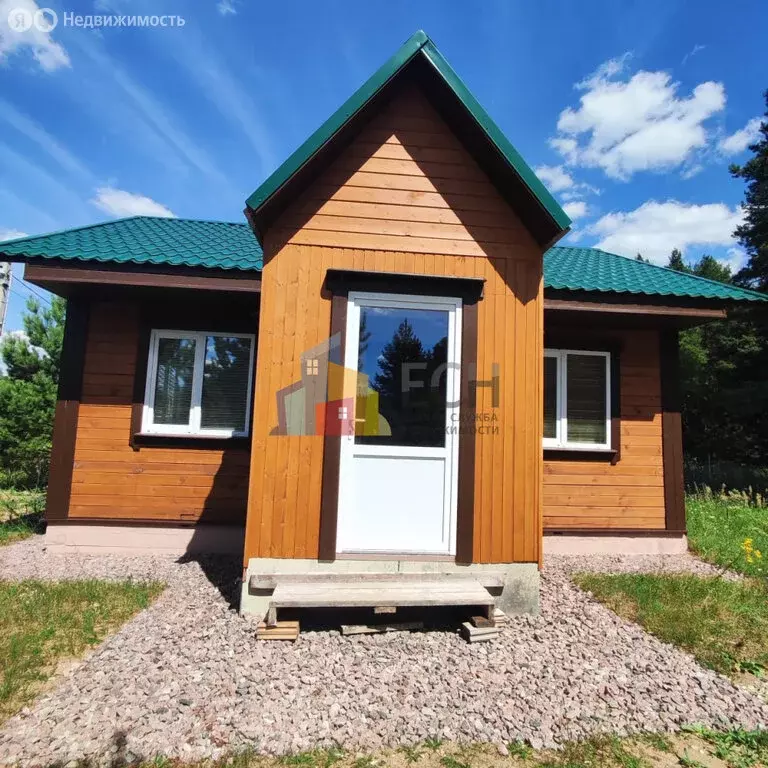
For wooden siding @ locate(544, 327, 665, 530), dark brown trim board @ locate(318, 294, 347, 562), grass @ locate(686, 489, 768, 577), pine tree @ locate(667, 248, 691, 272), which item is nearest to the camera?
dark brown trim board @ locate(318, 294, 347, 562)

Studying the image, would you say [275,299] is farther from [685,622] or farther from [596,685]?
[685,622]

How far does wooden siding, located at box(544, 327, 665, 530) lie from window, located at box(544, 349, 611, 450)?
22cm

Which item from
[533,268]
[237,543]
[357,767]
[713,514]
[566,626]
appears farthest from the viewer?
[713,514]

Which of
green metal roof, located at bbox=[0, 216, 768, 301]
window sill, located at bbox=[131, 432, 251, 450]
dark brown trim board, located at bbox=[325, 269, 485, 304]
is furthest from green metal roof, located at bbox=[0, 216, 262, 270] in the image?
window sill, located at bbox=[131, 432, 251, 450]

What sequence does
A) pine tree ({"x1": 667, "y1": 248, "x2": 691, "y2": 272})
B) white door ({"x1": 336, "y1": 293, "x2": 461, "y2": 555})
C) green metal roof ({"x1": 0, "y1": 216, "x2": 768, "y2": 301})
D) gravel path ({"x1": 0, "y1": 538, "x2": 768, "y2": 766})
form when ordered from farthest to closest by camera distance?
pine tree ({"x1": 667, "y1": 248, "x2": 691, "y2": 272})
green metal roof ({"x1": 0, "y1": 216, "x2": 768, "y2": 301})
white door ({"x1": 336, "y1": 293, "x2": 461, "y2": 555})
gravel path ({"x1": 0, "y1": 538, "x2": 768, "y2": 766})

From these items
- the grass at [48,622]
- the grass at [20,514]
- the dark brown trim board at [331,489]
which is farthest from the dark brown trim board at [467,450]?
the grass at [20,514]

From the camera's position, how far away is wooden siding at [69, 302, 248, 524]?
5.55m

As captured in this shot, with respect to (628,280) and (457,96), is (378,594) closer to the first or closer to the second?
(457,96)

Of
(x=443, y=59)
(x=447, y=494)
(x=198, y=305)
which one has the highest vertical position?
(x=443, y=59)

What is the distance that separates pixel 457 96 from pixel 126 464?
17.8 ft

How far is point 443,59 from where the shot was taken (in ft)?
12.8

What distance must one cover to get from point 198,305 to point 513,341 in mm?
3953

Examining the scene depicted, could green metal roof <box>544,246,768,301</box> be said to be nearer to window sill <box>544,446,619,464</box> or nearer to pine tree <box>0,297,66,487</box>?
window sill <box>544,446,619,464</box>

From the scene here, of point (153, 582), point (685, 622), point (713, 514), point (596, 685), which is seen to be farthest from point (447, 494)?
point (713, 514)
